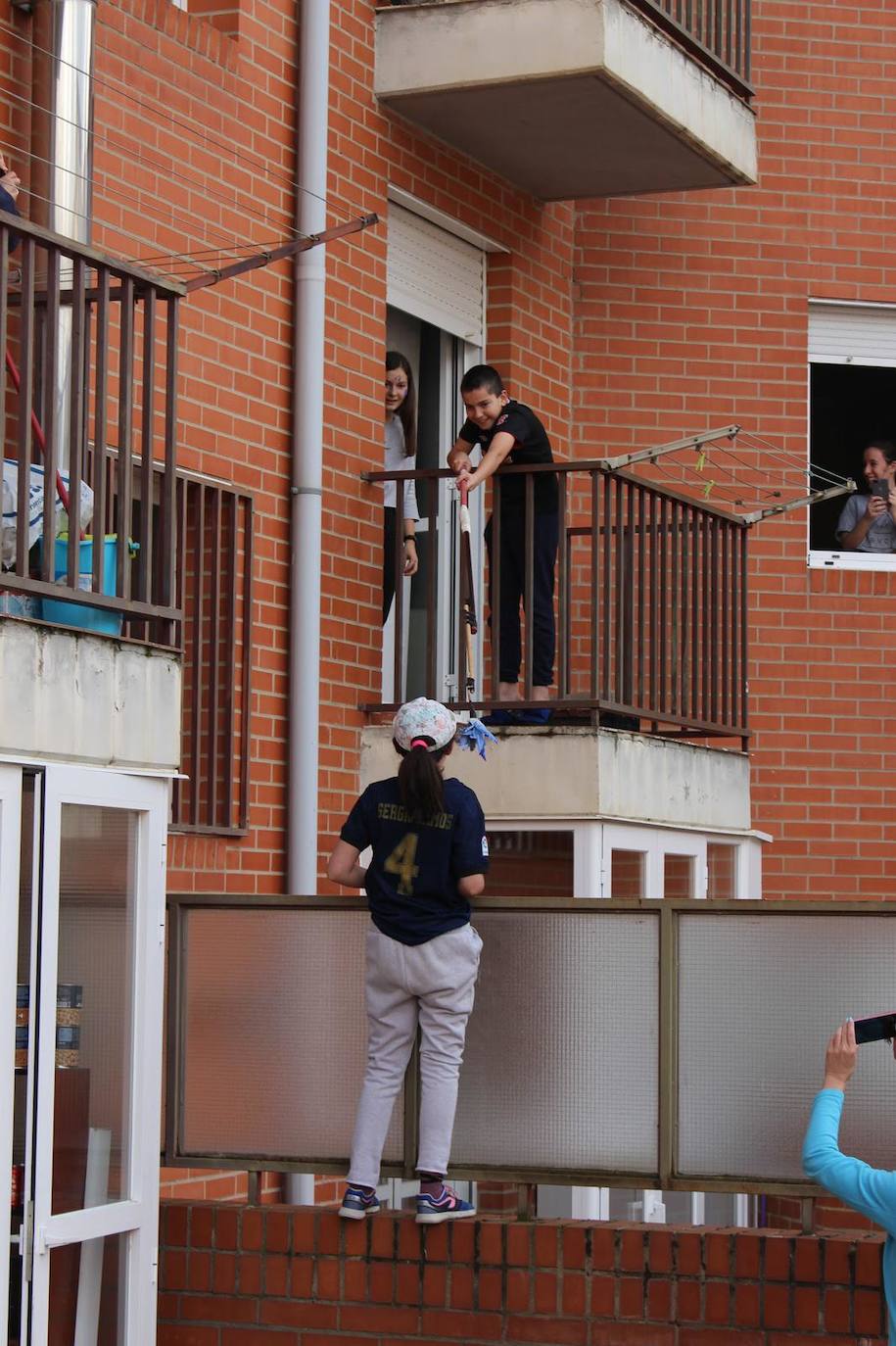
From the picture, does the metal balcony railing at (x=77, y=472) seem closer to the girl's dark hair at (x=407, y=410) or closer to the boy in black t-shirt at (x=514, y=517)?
the boy in black t-shirt at (x=514, y=517)

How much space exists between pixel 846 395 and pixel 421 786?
6.63 meters

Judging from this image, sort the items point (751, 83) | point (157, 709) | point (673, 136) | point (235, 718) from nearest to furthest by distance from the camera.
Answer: point (157, 709) < point (235, 718) < point (673, 136) < point (751, 83)

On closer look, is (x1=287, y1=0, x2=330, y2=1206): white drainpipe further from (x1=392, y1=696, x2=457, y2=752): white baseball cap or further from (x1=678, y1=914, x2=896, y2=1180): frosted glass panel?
(x1=678, y1=914, x2=896, y2=1180): frosted glass panel

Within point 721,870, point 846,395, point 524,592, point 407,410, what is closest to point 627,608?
point 524,592

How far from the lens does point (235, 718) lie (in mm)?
9555

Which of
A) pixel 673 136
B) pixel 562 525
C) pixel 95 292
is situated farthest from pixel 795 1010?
pixel 673 136

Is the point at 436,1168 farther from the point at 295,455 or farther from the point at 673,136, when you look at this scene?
the point at 673,136

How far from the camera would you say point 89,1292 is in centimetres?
666

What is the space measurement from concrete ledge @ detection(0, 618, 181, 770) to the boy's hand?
2.27m

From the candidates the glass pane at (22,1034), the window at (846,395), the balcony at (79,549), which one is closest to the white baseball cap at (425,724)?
the balcony at (79,549)

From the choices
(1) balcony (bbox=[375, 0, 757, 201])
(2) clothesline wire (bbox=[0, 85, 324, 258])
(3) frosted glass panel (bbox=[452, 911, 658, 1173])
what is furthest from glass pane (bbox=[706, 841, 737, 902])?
(3) frosted glass panel (bbox=[452, 911, 658, 1173])

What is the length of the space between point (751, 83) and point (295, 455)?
3.93 meters

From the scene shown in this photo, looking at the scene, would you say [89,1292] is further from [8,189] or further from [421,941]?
[8,189]

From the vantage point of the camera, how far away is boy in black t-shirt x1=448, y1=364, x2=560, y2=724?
1011 cm
